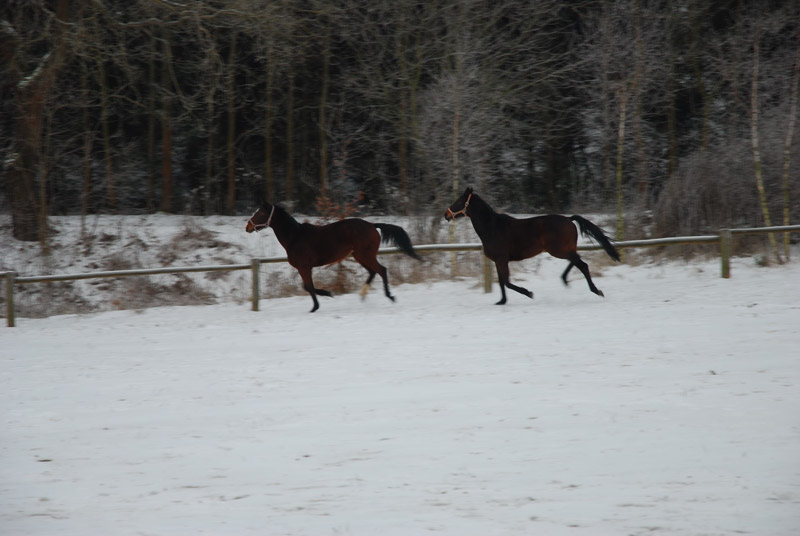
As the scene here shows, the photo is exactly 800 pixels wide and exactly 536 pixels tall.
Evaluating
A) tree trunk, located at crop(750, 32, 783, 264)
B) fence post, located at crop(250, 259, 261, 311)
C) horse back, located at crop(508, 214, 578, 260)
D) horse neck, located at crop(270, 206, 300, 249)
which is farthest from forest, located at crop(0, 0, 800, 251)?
horse back, located at crop(508, 214, 578, 260)

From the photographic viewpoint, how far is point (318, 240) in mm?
10992

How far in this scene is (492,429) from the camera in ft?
17.8

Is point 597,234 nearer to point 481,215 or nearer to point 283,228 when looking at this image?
point 481,215

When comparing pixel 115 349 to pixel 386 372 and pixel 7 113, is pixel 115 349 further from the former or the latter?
pixel 7 113

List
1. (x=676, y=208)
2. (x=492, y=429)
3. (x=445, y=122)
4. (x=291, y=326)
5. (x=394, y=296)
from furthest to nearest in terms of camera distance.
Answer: (x=445, y=122) < (x=676, y=208) < (x=394, y=296) < (x=291, y=326) < (x=492, y=429)

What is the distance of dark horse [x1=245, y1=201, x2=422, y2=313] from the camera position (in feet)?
36.0

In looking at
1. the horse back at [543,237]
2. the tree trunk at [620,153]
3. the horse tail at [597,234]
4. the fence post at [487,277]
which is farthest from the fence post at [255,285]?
the tree trunk at [620,153]

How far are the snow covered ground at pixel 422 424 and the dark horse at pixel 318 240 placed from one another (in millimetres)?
1138

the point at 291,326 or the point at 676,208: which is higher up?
the point at 676,208

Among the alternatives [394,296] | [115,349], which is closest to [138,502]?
[115,349]

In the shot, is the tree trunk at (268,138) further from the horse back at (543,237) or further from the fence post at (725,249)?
the fence post at (725,249)

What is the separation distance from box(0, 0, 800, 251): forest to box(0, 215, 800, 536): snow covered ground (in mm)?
6670

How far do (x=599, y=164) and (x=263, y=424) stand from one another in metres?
21.1

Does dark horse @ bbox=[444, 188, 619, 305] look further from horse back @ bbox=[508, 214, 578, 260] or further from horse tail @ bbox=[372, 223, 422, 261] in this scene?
horse tail @ bbox=[372, 223, 422, 261]
